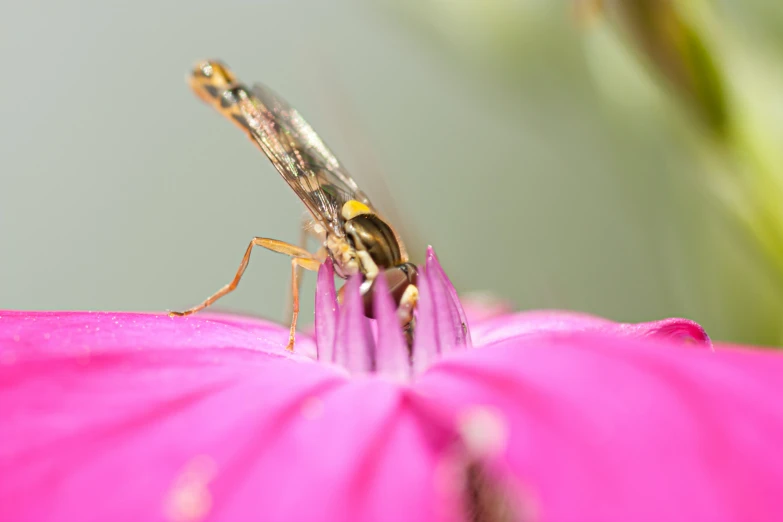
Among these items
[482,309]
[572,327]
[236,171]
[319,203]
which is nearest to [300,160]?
[319,203]

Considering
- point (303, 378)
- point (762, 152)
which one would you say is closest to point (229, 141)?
point (762, 152)

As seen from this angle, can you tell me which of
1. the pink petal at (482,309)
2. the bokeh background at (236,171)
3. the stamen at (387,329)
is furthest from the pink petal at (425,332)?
the bokeh background at (236,171)

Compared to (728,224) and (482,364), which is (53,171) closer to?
(728,224)

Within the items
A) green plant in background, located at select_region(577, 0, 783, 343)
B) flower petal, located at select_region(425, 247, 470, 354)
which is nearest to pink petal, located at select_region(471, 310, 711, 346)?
flower petal, located at select_region(425, 247, 470, 354)

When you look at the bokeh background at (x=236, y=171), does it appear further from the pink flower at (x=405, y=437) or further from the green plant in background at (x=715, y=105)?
the pink flower at (x=405, y=437)

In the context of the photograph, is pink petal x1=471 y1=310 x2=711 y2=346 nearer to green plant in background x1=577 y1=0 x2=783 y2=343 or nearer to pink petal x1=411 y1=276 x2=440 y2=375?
pink petal x1=411 y1=276 x2=440 y2=375

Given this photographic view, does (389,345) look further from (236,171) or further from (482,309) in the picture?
(236,171)
